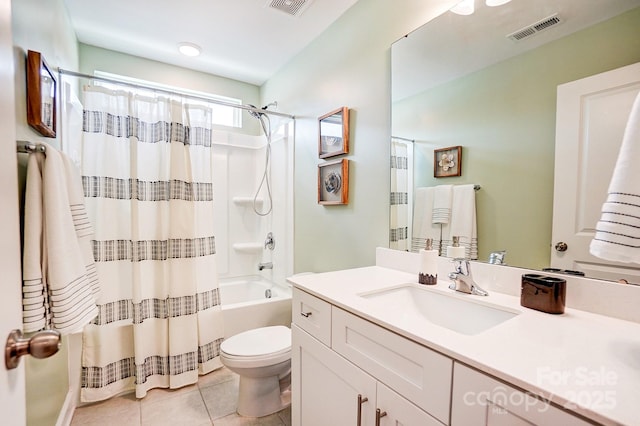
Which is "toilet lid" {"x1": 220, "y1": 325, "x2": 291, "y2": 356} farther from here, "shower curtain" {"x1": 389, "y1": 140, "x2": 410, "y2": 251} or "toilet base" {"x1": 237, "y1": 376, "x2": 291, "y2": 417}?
"shower curtain" {"x1": 389, "y1": 140, "x2": 410, "y2": 251}

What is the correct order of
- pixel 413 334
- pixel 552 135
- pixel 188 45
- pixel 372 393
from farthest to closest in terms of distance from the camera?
pixel 188 45
pixel 552 135
pixel 372 393
pixel 413 334

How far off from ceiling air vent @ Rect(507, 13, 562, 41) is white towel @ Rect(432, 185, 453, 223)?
0.64 meters

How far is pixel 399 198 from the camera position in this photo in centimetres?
163

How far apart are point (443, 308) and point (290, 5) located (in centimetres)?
204

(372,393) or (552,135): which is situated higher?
(552,135)

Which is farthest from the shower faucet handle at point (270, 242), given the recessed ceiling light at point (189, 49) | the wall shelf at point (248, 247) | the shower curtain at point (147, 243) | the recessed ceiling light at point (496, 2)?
the recessed ceiling light at point (496, 2)

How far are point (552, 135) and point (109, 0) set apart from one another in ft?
8.66

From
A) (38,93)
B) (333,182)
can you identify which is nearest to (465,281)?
(333,182)

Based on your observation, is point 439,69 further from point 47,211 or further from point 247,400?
point 247,400

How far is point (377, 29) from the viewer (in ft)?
5.79

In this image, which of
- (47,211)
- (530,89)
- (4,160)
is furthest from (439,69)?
(47,211)

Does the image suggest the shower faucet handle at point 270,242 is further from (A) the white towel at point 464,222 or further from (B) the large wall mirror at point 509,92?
(A) the white towel at point 464,222

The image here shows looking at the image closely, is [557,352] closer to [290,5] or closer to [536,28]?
[536,28]

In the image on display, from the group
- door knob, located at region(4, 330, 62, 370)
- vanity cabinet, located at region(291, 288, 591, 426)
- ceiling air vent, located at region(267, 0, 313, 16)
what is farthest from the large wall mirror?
door knob, located at region(4, 330, 62, 370)
